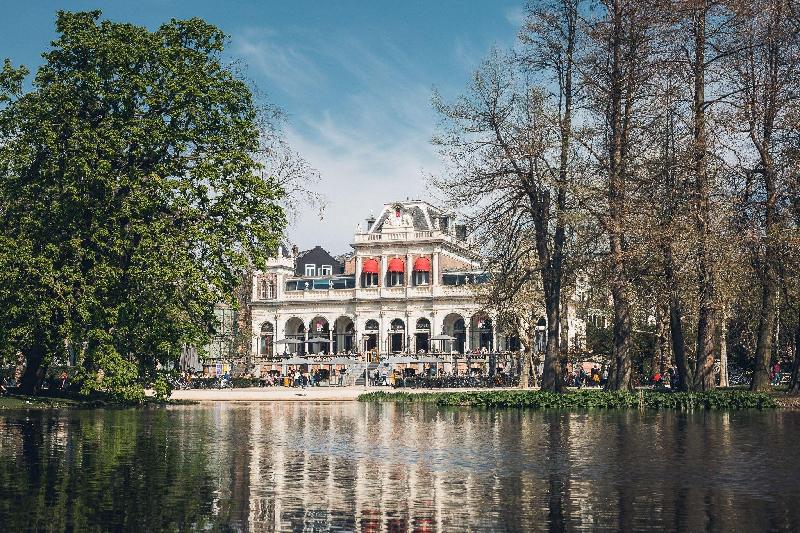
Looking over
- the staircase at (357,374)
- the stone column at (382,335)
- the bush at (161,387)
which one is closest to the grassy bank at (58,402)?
the bush at (161,387)

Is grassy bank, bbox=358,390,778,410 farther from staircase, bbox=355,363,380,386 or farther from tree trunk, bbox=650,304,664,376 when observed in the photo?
staircase, bbox=355,363,380,386

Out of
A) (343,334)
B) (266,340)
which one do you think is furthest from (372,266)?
(266,340)

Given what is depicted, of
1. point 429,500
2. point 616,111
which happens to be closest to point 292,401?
point 616,111

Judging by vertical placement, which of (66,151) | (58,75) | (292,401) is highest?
(58,75)

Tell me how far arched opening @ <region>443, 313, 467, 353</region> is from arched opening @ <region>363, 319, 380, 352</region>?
784cm

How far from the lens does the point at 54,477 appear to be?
Result: 1552 cm

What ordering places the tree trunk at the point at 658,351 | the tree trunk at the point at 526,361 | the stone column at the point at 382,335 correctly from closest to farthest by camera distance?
the tree trunk at the point at 658,351 < the tree trunk at the point at 526,361 < the stone column at the point at 382,335

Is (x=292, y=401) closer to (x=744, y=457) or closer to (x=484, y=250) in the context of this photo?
(x=484, y=250)

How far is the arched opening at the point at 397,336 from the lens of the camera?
355ft

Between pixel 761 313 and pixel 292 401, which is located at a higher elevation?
pixel 761 313

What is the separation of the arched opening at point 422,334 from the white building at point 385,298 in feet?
0.35

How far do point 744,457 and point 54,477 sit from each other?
12020mm

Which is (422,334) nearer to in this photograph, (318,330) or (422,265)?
(422,265)

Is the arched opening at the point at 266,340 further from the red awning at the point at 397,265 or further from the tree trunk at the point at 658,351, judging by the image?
the tree trunk at the point at 658,351
